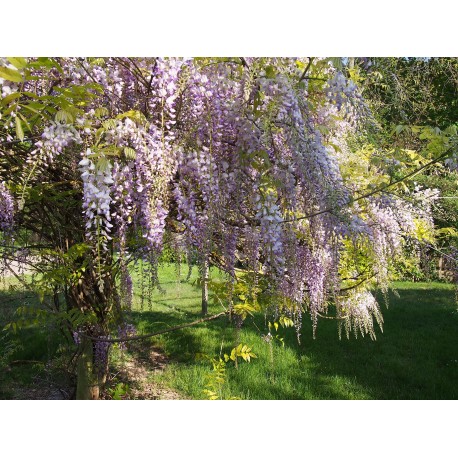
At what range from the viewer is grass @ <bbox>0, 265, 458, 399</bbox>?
2537 millimetres

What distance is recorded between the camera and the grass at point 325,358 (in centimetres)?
254

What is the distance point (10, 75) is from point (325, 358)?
2585 mm

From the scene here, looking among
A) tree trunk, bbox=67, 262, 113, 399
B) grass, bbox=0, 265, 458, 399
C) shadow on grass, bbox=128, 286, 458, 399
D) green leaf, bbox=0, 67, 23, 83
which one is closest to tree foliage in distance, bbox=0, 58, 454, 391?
green leaf, bbox=0, 67, 23, 83

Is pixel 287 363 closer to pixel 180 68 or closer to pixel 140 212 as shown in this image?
pixel 140 212

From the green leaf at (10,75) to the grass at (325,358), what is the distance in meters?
0.97

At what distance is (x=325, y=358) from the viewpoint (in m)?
3.01

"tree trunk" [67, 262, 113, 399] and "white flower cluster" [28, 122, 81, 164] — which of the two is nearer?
"white flower cluster" [28, 122, 81, 164]

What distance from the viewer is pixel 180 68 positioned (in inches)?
51.8

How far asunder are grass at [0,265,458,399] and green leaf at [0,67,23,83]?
0.97 meters

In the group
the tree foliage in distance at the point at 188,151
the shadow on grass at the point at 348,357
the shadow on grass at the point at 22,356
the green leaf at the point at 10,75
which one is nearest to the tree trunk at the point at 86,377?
the shadow on grass at the point at 22,356

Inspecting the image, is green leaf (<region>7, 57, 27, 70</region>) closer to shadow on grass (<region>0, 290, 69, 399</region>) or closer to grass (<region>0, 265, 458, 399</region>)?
grass (<region>0, 265, 458, 399</region>)

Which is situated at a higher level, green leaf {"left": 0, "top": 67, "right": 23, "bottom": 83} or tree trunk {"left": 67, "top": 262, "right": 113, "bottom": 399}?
green leaf {"left": 0, "top": 67, "right": 23, "bottom": 83}
